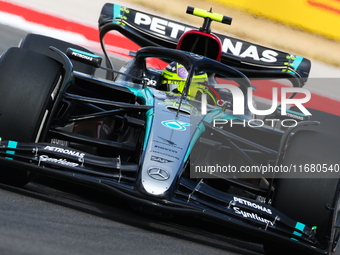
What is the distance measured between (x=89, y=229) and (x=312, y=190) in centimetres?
154

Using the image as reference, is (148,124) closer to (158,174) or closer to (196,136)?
(196,136)

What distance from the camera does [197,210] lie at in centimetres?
300

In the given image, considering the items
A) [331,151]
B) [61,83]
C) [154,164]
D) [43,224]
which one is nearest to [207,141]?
[154,164]

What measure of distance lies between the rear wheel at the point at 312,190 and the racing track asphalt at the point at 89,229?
411mm

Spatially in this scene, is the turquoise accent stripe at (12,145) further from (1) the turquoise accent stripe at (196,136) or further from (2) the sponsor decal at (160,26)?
(2) the sponsor decal at (160,26)

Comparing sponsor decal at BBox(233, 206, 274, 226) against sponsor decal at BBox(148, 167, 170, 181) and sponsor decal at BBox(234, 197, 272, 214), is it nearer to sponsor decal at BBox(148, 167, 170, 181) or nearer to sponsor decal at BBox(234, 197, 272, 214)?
sponsor decal at BBox(234, 197, 272, 214)

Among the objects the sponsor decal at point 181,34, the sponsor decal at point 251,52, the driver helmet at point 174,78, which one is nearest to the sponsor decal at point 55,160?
the driver helmet at point 174,78

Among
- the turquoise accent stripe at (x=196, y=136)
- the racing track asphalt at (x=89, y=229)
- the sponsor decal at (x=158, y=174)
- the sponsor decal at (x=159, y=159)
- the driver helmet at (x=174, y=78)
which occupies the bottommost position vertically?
the racing track asphalt at (x=89, y=229)

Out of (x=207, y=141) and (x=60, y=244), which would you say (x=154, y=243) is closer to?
(x=60, y=244)

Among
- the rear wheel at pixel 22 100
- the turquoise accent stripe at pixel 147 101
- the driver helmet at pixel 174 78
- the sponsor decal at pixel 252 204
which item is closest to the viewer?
the sponsor decal at pixel 252 204

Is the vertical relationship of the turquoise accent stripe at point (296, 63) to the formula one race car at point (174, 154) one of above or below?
above

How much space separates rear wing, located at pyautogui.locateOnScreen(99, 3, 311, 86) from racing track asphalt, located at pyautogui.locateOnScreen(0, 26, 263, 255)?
3318 mm

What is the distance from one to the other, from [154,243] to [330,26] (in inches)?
465

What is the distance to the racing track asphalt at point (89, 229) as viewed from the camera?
229 cm
